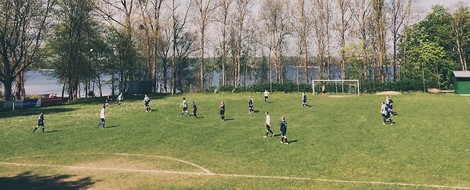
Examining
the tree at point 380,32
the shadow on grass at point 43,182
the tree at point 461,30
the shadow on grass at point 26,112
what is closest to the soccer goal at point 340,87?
the tree at point 380,32

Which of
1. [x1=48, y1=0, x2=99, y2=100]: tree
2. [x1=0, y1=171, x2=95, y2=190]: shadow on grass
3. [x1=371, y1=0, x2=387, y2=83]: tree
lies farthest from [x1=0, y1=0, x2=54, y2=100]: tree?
[x1=371, y1=0, x2=387, y2=83]: tree

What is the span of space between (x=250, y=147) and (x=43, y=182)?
48.8 ft

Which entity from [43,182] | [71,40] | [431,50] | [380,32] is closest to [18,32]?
[71,40]

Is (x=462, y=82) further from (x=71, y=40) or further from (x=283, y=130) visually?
(x=71, y=40)

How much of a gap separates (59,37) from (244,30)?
1649 inches

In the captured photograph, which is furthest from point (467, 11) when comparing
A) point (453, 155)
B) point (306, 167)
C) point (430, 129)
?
point (306, 167)

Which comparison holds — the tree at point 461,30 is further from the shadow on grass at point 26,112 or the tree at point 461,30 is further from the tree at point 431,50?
the shadow on grass at point 26,112

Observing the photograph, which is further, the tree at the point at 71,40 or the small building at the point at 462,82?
the tree at the point at 71,40

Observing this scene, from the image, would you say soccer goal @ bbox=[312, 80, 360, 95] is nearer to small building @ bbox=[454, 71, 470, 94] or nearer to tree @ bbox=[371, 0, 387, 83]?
tree @ bbox=[371, 0, 387, 83]

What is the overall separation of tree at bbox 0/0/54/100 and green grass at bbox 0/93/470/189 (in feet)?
58.6

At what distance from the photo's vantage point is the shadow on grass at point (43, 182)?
2395 cm

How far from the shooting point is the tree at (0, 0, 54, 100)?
64375mm

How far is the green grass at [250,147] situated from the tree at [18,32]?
17.9 meters

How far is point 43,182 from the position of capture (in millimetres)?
24891
